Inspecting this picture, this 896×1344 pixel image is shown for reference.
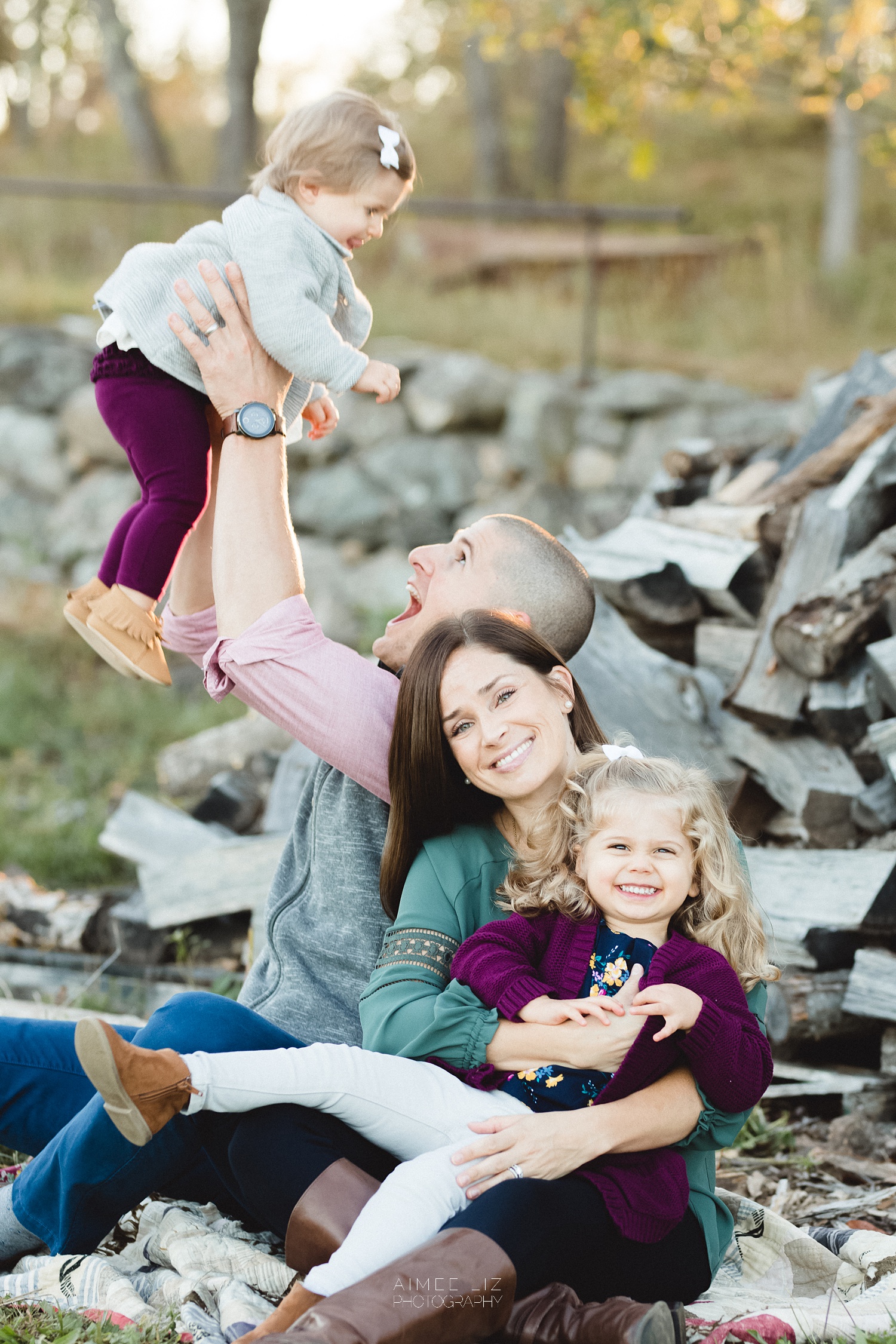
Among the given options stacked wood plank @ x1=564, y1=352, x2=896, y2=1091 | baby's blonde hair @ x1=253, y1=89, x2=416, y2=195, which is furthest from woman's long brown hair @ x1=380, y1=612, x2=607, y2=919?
baby's blonde hair @ x1=253, y1=89, x2=416, y2=195

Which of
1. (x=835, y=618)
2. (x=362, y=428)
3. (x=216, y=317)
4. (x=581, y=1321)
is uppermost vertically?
(x=362, y=428)

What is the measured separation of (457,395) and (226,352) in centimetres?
647

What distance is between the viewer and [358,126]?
2.66 m

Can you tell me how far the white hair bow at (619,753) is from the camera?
220cm

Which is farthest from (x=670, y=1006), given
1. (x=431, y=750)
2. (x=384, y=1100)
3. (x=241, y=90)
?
(x=241, y=90)

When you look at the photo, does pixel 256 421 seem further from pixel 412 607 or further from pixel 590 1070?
pixel 590 1070

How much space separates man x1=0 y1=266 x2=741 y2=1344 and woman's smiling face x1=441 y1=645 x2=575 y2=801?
0.59 feet

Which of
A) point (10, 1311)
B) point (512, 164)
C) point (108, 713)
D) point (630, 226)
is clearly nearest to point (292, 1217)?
point (10, 1311)

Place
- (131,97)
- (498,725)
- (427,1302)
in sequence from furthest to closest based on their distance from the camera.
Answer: (131,97), (498,725), (427,1302)

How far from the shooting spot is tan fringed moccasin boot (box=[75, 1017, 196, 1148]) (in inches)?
69.8

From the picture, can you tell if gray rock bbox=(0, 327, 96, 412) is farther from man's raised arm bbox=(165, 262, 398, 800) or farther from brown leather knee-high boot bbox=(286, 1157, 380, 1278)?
brown leather knee-high boot bbox=(286, 1157, 380, 1278)

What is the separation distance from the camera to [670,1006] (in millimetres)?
1888

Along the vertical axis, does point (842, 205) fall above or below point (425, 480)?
above

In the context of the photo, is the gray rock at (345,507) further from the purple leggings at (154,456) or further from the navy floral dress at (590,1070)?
the navy floral dress at (590,1070)
